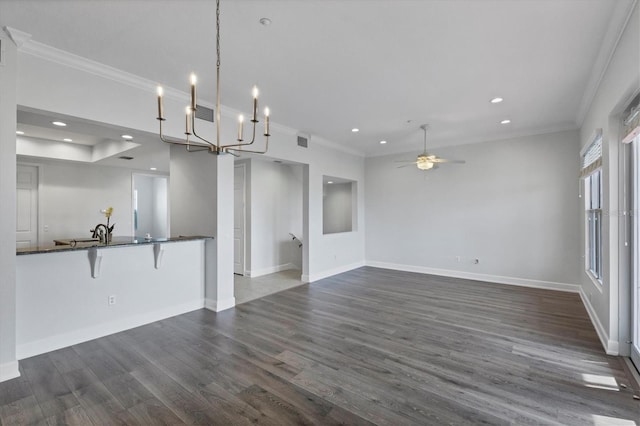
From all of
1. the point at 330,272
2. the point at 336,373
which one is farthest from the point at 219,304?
the point at 330,272

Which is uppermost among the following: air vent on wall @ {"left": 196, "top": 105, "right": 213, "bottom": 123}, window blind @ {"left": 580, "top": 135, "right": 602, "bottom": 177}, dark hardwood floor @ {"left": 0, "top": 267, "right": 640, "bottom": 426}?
air vent on wall @ {"left": 196, "top": 105, "right": 213, "bottom": 123}

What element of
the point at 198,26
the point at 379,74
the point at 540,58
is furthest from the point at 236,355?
the point at 540,58

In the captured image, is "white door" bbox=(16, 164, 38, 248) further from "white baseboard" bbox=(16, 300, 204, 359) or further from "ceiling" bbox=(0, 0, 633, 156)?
"ceiling" bbox=(0, 0, 633, 156)

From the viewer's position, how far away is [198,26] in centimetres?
244

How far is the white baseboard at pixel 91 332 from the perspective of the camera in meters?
2.91

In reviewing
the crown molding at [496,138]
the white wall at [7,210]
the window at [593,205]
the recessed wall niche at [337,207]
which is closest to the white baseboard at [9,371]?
the white wall at [7,210]

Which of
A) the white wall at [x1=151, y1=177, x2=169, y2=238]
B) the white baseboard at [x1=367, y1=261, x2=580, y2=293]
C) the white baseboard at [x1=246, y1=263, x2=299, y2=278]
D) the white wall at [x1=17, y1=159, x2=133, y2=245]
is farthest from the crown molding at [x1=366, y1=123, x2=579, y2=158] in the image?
the white wall at [x1=151, y1=177, x2=169, y2=238]

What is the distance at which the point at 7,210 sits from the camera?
2.54 meters

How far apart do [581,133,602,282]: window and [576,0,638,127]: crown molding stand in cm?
60

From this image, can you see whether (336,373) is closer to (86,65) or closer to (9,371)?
(9,371)

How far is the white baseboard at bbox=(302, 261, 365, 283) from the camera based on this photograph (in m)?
6.09

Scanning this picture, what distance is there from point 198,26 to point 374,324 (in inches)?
144

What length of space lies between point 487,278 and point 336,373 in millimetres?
4761

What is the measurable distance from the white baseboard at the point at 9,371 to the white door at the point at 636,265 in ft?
17.8
